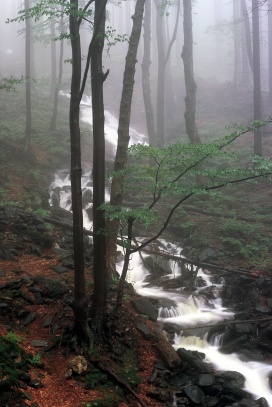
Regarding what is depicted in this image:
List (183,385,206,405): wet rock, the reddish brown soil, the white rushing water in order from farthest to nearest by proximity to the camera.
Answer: the white rushing water, (183,385,206,405): wet rock, the reddish brown soil

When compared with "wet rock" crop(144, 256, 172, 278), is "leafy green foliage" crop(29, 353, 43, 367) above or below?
above

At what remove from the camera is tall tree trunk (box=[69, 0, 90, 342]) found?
22.4 feet

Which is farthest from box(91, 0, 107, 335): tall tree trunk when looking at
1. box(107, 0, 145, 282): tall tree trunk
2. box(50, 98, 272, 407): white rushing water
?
box(50, 98, 272, 407): white rushing water

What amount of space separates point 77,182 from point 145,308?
4.08 m

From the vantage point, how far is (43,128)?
23.3 meters

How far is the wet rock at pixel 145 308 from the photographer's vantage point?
908 cm

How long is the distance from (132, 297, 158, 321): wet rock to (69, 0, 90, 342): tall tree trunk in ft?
7.34

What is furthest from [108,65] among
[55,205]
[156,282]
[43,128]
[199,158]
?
[199,158]

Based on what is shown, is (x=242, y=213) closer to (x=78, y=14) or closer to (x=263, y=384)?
(x=263, y=384)

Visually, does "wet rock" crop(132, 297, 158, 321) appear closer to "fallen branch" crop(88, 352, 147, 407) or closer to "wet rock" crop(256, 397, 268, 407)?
"fallen branch" crop(88, 352, 147, 407)

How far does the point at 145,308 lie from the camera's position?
923 centimetres

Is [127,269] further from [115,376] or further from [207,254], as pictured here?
[207,254]

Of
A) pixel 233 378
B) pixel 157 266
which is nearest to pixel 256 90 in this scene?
pixel 157 266

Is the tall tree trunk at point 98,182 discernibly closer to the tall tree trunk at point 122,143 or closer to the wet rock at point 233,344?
the tall tree trunk at point 122,143
